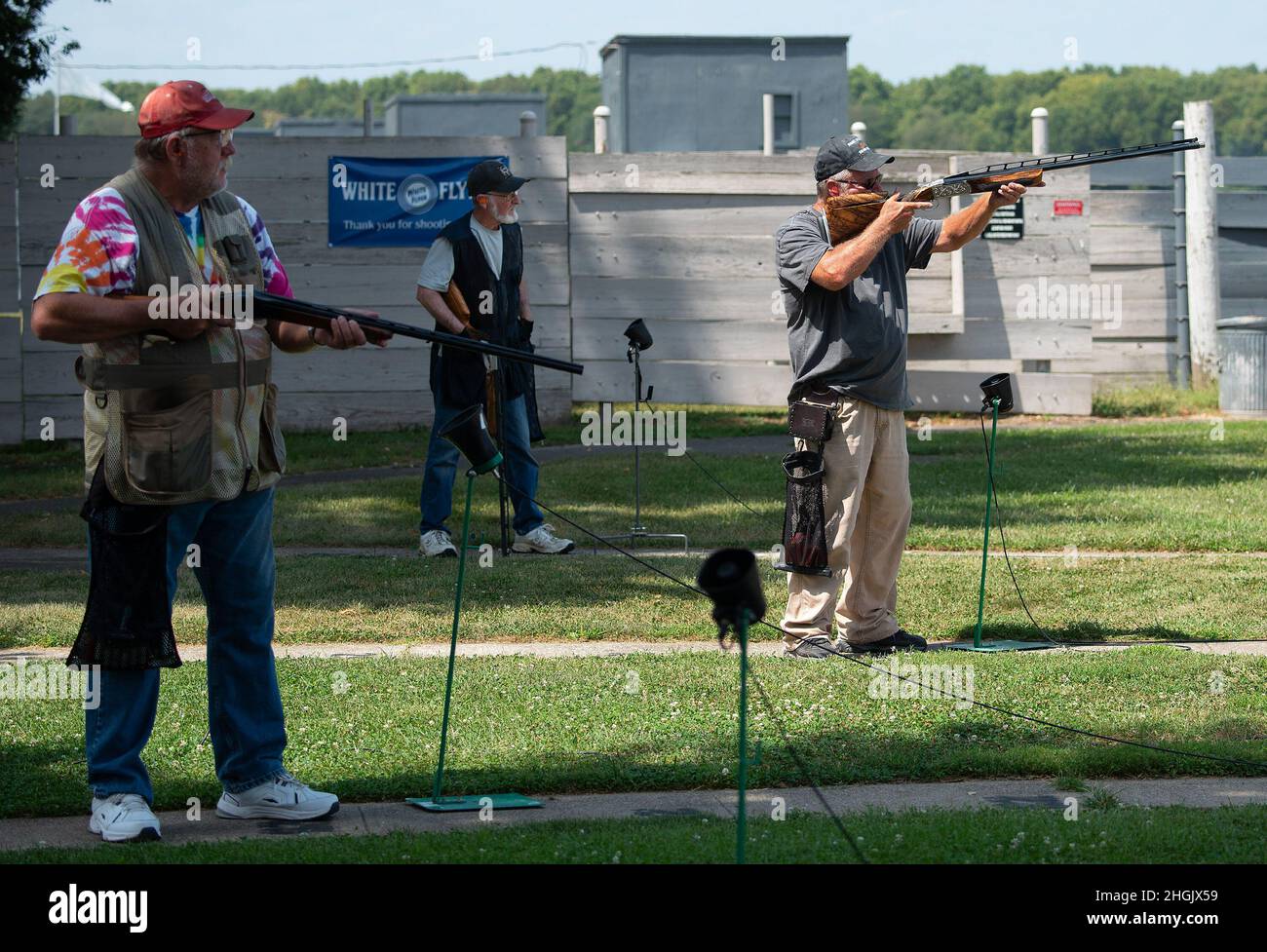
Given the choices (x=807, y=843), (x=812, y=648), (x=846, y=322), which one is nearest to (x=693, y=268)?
(x=846, y=322)

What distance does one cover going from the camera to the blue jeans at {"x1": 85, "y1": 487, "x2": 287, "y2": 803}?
509 centimetres

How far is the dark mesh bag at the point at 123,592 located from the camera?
5031 mm

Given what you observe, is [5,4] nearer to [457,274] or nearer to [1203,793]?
[457,274]

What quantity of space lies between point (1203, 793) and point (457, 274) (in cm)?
604

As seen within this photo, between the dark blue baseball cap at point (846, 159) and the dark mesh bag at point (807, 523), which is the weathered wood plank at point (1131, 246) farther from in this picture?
the dark mesh bag at point (807, 523)

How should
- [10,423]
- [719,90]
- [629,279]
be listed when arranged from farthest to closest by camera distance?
[719,90] < [629,279] < [10,423]

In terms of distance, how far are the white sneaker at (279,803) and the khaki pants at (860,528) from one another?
279 centimetres

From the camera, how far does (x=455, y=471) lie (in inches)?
401

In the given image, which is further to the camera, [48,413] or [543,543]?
[48,413]

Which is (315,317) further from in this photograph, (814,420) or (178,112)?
(814,420)

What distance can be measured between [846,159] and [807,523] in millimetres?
1662

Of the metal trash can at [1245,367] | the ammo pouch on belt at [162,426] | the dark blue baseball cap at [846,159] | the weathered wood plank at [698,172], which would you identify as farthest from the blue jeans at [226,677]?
the metal trash can at [1245,367]
